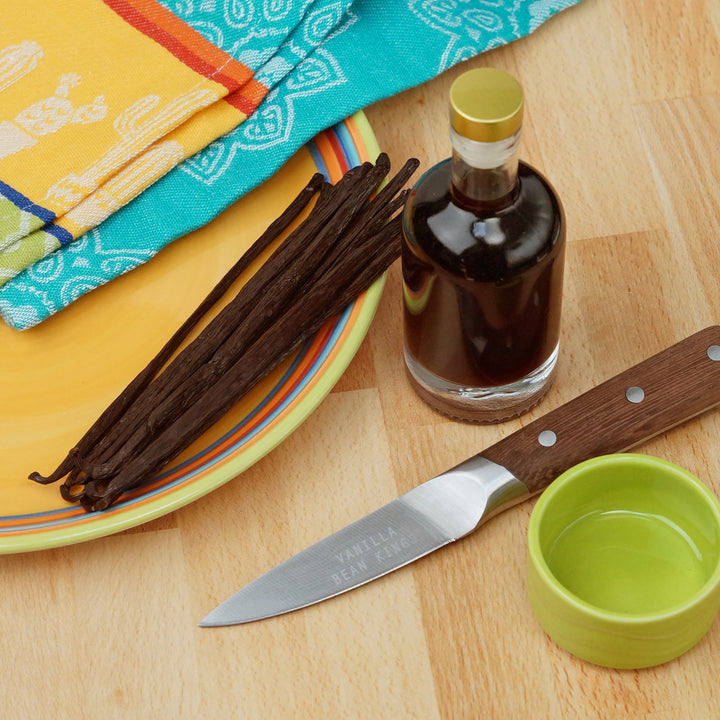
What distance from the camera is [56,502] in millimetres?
768

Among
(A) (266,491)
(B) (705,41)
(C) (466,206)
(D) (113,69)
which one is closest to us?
(C) (466,206)

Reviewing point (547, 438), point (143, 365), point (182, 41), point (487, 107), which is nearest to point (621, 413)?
point (547, 438)

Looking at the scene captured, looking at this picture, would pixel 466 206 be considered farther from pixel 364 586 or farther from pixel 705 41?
pixel 705 41

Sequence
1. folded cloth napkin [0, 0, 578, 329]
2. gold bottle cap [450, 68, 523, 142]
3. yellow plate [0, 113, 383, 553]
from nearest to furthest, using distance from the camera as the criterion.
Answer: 1. gold bottle cap [450, 68, 523, 142]
2. yellow plate [0, 113, 383, 553]
3. folded cloth napkin [0, 0, 578, 329]

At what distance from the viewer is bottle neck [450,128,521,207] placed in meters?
0.64

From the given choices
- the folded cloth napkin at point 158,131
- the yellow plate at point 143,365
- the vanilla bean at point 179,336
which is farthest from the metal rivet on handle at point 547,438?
the folded cloth napkin at point 158,131

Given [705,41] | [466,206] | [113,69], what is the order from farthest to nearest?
[705,41] < [113,69] < [466,206]

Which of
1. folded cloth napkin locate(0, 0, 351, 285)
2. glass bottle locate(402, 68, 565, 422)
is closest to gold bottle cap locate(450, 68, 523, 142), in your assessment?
glass bottle locate(402, 68, 565, 422)

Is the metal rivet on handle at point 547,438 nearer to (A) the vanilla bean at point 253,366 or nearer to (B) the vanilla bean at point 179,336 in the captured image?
(A) the vanilla bean at point 253,366

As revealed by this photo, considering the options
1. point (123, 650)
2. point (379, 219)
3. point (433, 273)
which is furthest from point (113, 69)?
point (123, 650)

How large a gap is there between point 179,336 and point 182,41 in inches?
11.5

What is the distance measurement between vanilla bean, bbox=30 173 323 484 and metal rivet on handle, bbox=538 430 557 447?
28 cm

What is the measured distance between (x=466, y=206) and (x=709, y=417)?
0.90ft

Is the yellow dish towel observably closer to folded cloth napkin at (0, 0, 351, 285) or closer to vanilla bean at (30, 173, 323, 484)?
folded cloth napkin at (0, 0, 351, 285)
